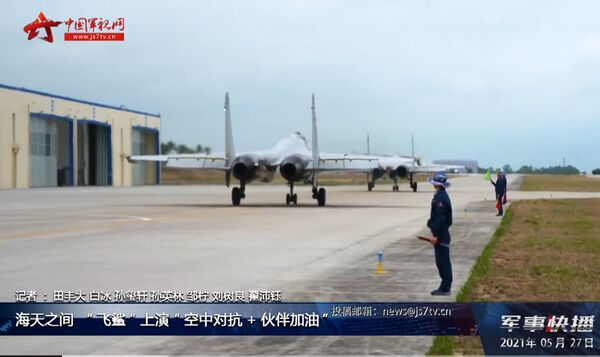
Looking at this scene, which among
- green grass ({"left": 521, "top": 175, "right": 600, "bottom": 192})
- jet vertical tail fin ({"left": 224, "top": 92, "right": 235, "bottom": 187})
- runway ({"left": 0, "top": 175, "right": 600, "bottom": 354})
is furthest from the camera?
green grass ({"left": 521, "top": 175, "right": 600, "bottom": 192})

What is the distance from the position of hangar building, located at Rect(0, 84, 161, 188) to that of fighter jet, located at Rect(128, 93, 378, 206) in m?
35.4

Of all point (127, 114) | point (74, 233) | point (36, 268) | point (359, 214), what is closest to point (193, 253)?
point (36, 268)

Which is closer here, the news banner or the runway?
the news banner

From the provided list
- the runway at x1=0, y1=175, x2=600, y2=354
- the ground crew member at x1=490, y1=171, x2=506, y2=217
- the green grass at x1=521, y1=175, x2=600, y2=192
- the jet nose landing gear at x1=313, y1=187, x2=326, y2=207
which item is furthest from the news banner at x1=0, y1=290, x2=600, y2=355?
the green grass at x1=521, y1=175, x2=600, y2=192

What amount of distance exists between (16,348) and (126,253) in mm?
8687

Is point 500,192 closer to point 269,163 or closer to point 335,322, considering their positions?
point 269,163

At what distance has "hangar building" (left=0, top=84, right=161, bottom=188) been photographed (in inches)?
2756

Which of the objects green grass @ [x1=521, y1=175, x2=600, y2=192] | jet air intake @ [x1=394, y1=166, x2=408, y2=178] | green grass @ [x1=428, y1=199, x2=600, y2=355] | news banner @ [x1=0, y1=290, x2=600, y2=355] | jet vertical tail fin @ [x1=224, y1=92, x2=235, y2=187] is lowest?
green grass @ [x1=428, y1=199, x2=600, y2=355]

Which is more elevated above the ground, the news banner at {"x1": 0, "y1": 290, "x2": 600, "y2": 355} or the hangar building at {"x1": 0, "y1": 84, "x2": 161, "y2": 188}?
the hangar building at {"x1": 0, "y1": 84, "x2": 161, "y2": 188}

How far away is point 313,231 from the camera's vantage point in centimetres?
2273

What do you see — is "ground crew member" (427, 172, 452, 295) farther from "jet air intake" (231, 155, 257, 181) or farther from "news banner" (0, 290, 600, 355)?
"jet air intake" (231, 155, 257, 181)

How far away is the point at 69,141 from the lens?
80.5m

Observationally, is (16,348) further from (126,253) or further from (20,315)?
(126,253)

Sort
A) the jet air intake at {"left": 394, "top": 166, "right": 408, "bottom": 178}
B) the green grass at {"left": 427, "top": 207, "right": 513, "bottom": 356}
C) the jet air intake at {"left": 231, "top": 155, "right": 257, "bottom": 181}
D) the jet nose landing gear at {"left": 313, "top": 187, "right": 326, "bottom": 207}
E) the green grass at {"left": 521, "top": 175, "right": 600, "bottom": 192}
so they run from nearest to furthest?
the green grass at {"left": 427, "top": 207, "right": 513, "bottom": 356} < the jet air intake at {"left": 231, "top": 155, "right": 257, "bottom": 181} < the jet nose landing gear at {"left": 313, "top": 187, "right": 326, "bottom": 207} < the jet air intake at {"left": 394, "top": 166, "right": 408, "bottom": 178} < the green grass at {"left": 521, "top": 175, "right": 600, "bottom": 192}
